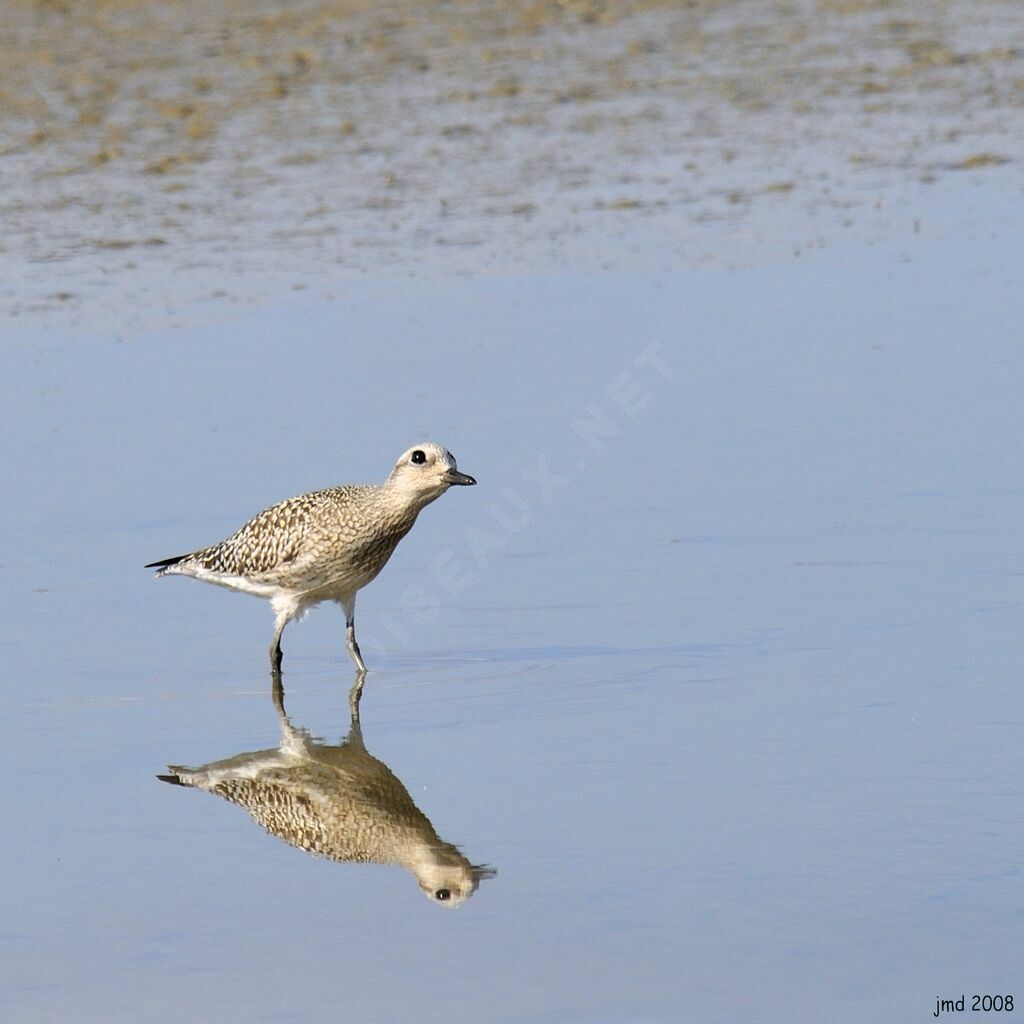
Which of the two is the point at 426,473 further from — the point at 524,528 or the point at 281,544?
the point at 524,528

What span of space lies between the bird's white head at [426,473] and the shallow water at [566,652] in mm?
548

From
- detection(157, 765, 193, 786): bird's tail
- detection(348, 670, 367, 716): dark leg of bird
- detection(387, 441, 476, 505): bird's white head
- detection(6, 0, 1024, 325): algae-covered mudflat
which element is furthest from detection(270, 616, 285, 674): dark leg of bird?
detection(6, 0, 1024, 325): algae-covered mudflat

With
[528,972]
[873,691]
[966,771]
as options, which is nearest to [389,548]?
[873,691]

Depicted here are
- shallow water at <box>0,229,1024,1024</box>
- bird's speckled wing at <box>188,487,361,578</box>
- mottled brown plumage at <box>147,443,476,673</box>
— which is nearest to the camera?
shallow water at <box>0,229,1024,1024</box>

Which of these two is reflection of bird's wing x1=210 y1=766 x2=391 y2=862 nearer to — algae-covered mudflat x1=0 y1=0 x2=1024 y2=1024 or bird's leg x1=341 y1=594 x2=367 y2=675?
algae-covered mudflat x1=0 y1=0 x2=1024 y2=1024

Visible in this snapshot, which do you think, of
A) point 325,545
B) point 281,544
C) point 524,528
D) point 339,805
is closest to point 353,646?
point 325,545

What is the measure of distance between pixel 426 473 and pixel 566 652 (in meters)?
1.22

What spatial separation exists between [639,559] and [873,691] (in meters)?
2.18

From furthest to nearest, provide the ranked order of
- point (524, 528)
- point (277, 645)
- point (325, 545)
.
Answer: point (524, 528) < point (325, 545) < point (277, 645)

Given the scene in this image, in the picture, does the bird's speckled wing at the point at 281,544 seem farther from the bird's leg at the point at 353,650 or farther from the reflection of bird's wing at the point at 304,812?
the reflection of bird's wing at the point at 304,812

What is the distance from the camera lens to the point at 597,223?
18109mm

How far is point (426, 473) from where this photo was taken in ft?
34.9

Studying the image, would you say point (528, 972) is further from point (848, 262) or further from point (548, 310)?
point (848, 262)

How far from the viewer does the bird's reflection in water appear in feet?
24.8
